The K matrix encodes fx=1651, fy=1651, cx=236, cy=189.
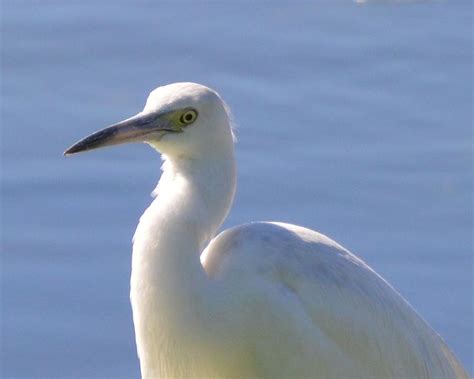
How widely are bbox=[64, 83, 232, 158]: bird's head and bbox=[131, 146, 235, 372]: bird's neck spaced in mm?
54

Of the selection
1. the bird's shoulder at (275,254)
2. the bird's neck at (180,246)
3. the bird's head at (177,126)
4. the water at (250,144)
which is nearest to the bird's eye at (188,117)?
the bird's head at (177,126)

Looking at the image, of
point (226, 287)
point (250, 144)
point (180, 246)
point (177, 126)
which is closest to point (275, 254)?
point (226, 287)

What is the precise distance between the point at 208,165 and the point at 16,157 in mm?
2288

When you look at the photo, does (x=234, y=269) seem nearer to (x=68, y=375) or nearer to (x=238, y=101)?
(x=68, y=375)

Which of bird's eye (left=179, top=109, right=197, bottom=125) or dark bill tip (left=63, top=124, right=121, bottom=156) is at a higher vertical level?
bird's eye (left=179, top=109, right=197, bottom=125)

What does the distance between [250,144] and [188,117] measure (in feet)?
7.32

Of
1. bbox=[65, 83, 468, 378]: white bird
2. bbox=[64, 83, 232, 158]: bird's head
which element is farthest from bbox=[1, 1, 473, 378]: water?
bbox=[64, 83, 232, 158]: bird's head

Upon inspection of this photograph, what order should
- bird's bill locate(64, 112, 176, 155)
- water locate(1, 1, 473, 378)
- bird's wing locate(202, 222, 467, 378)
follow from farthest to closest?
water locate(1, 1, 473, 378)
bird's wing locate(202, 222, 467, 378)
bird's bill locate(64, 112, 176, 155)

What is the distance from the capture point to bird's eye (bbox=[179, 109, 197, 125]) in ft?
14.6

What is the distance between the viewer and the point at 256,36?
25.0ft

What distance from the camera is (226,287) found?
14.8ft

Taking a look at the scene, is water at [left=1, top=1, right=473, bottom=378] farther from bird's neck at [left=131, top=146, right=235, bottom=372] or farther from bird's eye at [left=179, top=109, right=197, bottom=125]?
bird's eye at [left=179, top=109, right=197, bottom=125]

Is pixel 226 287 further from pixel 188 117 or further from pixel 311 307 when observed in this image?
A: pixel 188 117

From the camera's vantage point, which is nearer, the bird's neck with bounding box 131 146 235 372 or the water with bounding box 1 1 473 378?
the bird's neck with bounding box 131 146 235 372
